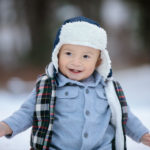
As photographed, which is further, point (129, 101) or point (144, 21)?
point (144, 21)

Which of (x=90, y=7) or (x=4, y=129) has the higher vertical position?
(x=90, y=7)

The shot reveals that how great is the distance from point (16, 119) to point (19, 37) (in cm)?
432

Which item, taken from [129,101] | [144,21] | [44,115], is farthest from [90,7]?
[44,115]

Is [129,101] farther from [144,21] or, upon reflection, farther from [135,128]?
[144,21]

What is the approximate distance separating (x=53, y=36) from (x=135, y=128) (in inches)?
162

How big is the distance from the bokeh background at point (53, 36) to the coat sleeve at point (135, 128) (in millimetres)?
1594

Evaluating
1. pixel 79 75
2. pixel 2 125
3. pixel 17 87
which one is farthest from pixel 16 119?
pixel 17 87

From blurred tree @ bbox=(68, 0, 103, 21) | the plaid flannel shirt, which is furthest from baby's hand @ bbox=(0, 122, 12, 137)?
blurred tree @ bbox=(68, 0, 103, 21)

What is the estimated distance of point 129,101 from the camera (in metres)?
2.57

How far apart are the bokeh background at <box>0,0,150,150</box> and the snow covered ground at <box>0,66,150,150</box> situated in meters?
0.01

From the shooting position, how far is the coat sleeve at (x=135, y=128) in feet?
4.25

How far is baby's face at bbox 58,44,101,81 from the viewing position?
121 cm

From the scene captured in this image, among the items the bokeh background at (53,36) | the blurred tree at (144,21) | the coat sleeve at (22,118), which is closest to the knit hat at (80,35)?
the coat sleeve at (22,118)

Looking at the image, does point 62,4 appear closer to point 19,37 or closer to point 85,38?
point 19,37
